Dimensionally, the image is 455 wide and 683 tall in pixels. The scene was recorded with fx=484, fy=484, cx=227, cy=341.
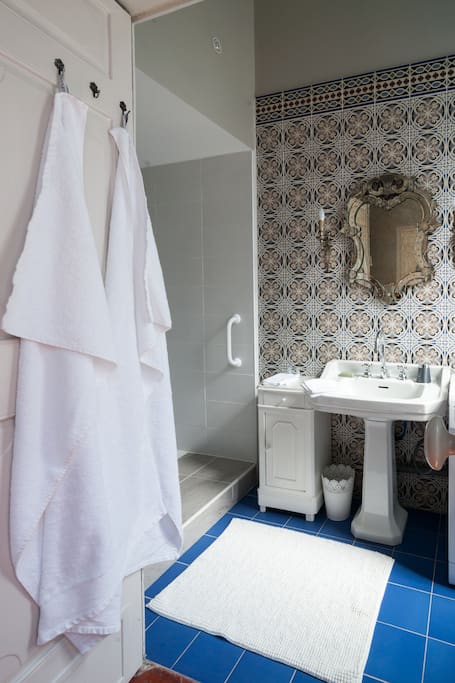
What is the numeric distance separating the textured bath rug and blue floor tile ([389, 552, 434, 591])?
0.04m

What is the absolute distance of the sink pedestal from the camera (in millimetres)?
2568

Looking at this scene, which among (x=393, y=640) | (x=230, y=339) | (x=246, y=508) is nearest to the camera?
(x=393, y=640)

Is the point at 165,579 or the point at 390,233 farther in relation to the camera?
the point at 390,233

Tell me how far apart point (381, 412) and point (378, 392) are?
15.2 inches

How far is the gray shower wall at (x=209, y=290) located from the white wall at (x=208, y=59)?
0.37 metres

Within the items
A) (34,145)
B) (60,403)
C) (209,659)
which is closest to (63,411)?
(60,403)

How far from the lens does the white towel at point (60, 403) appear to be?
1.08 metres

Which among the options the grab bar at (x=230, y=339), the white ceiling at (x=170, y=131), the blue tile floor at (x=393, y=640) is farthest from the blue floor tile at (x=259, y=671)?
the white ceiling at (x=170, y=131)

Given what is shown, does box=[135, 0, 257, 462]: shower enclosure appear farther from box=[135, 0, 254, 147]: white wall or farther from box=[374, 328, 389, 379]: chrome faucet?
box=[374, 328, 389, 379]: chrome faucet

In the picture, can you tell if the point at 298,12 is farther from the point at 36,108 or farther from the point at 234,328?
the point at 36,108

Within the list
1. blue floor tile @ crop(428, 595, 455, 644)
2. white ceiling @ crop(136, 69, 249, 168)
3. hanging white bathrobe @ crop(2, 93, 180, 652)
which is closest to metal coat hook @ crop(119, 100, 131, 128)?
hanging white bathrobe @ crop(2, 93, 180, 652)

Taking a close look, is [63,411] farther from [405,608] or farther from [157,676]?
[405,608]

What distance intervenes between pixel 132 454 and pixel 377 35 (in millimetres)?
2815

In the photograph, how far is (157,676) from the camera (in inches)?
64.2
